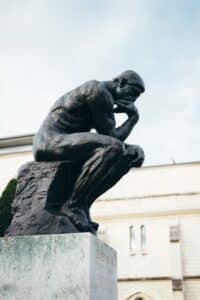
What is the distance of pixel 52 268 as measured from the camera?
11.8 feet

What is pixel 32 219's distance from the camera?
4027mm

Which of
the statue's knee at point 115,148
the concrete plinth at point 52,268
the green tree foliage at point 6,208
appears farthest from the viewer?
the green tree foliage at point 6,208

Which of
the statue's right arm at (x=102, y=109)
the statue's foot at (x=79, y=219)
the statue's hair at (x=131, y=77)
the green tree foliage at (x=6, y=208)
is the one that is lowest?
the green tree foliage at (x=6, y=208)

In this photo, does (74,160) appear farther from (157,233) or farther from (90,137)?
(157,233)

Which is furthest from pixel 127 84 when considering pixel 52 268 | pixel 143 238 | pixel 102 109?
pixel 143 238

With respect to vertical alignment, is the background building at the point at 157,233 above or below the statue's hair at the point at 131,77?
below

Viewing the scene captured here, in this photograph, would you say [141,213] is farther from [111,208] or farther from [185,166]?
[185,166]

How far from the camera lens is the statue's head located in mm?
4453

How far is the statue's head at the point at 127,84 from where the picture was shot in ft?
14.6

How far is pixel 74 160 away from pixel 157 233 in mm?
23914

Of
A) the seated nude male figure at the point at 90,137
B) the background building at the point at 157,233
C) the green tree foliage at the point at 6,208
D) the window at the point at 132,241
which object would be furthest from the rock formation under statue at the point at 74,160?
the window at the point at 132,241

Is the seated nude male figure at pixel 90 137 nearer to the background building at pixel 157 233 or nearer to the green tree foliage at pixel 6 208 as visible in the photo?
the green tree foliage at pixel 6 208

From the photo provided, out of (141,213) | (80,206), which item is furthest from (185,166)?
(80,206)

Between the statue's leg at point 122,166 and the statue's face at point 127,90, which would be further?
the statue's face at point 127,90
